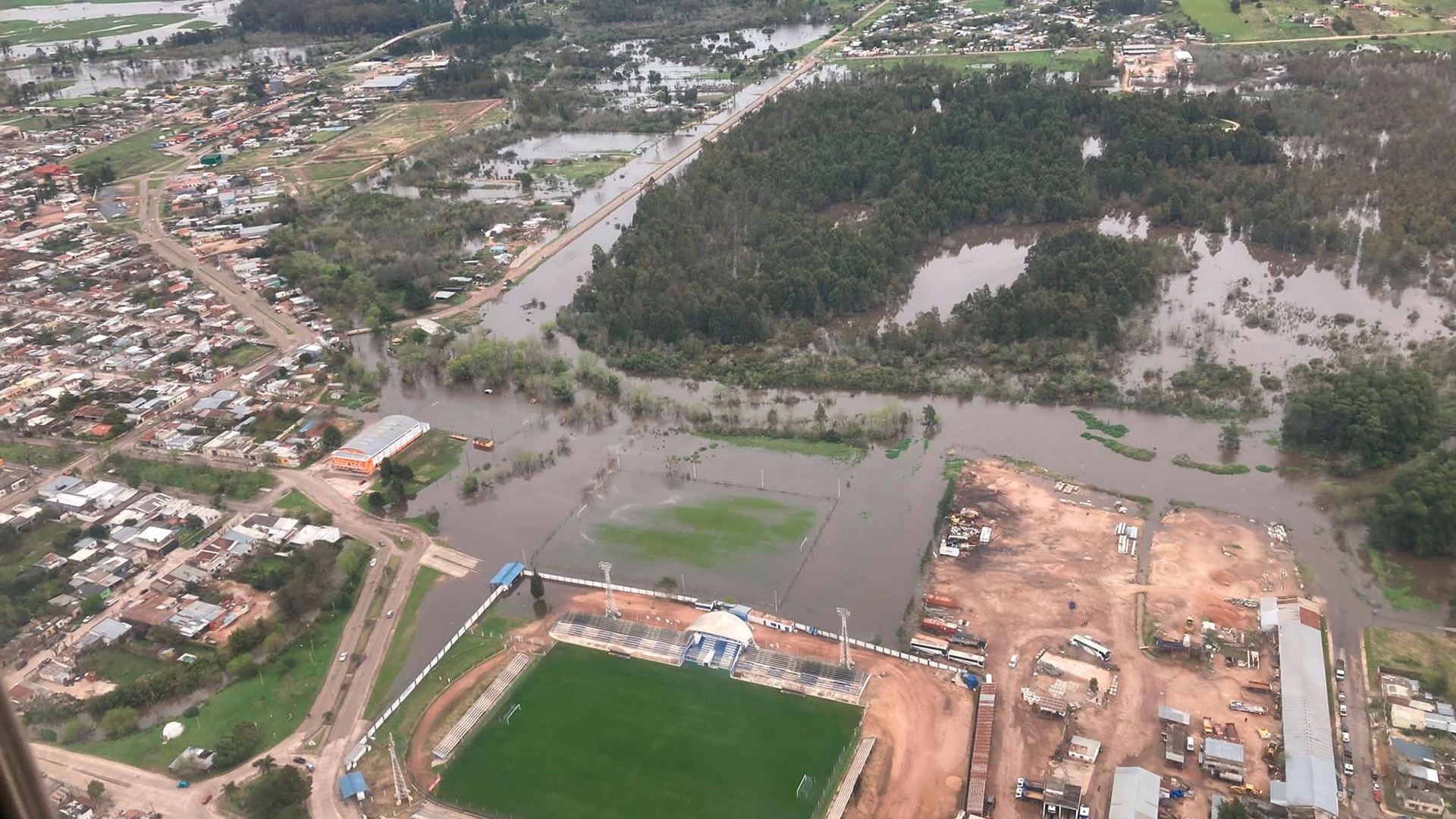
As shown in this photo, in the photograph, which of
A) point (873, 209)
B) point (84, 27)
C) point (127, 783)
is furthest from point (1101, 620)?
point (84, 27)

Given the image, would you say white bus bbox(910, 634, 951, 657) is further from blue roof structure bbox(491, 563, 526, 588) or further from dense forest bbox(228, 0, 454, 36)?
dense forest bbox(228, 0, 454, 36)

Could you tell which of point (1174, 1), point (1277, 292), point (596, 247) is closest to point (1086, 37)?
point (1174, 1)

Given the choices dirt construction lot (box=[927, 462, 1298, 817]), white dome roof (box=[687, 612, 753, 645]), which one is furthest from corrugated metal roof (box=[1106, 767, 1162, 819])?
white dome roof (box=[687, 612, 753, 645])

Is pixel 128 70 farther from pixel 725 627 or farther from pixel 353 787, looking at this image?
pixel 725 627

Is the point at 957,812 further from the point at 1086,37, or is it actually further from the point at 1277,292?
the point at 1086,37

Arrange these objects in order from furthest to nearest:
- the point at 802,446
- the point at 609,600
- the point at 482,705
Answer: the point at 802,446 → the point at 609,600 → the point at 482,705

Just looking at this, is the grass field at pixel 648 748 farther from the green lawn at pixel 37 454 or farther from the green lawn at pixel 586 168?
the green lawn at pixel 586 168
